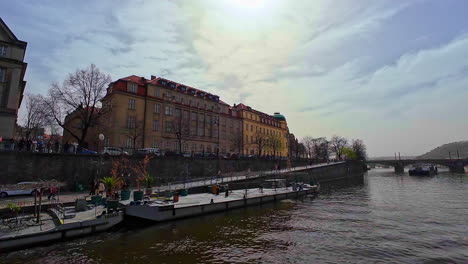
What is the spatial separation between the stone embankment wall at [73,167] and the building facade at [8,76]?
7.81m

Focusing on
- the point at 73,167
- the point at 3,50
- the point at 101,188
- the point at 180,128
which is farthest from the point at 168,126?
the point at 101,188

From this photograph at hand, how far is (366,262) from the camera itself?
11906 millimetres

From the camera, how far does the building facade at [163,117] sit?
47625mm

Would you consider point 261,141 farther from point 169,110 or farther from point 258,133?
point 169,110

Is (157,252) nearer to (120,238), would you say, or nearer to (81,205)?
(120,238)

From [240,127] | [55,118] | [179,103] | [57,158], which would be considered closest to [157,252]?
[57,158]

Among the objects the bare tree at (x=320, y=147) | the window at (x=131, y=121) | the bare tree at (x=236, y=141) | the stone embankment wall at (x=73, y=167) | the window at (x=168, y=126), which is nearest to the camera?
the stone embankment wall at (x=73, y=167)

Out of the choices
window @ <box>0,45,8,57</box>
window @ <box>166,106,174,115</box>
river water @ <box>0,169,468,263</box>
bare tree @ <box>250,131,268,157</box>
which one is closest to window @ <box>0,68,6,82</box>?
window @ <box>0,45,8,57</box>

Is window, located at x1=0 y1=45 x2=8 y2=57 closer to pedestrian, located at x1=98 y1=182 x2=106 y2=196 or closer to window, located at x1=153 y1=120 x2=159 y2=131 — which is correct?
pedestrian, located at x1=98 y1=182 x2=106 y2=196

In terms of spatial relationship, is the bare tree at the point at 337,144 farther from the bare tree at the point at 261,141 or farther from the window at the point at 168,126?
the window at the point at 168,126

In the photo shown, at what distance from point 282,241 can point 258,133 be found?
69219mm

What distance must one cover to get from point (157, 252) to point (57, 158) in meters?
22.7

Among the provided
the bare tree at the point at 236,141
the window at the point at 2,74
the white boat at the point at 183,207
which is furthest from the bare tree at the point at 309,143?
the window at the point at 2,74

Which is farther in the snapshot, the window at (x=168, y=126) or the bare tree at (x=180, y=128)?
the window at (x=168, y=126)
